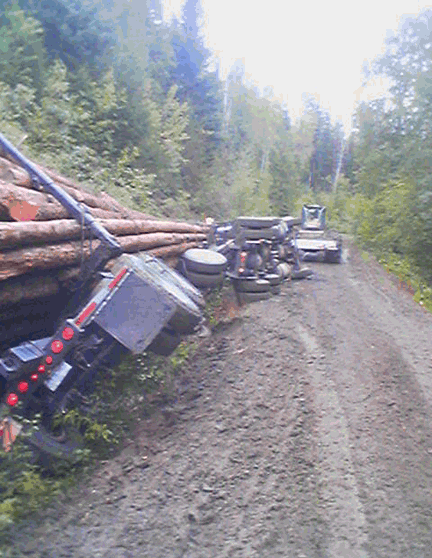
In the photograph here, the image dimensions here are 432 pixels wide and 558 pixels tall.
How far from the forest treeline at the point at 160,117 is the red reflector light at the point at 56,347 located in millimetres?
5277

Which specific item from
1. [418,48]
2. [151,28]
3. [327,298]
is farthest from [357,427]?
[151,28]

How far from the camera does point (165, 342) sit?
6469 millimetres

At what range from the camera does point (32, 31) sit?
1809 cm

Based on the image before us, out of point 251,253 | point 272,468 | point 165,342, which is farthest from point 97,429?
point 251,253

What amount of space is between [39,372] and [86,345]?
48 centimetres

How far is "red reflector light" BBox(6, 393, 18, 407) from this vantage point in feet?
17.0

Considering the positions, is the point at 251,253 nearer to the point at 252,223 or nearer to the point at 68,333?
the point at 252,223

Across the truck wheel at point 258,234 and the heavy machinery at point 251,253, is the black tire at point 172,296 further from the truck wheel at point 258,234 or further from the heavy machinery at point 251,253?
the truck wheel at point 258,234

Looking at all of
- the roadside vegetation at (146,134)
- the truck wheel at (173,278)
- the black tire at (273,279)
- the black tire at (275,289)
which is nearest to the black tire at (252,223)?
the black tire at (273,279)

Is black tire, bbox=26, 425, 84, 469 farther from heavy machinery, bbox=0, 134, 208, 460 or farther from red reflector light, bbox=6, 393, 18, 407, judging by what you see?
red reflector light, bbox=6, 393, 18, 407

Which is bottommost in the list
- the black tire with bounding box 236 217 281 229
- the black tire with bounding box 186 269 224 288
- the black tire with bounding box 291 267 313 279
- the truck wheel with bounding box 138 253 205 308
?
the black tire with bounding box 291 267 313 279

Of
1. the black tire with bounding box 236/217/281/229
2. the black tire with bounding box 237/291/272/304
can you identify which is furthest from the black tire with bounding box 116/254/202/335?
the black tire with bounding box 236/217/281/229

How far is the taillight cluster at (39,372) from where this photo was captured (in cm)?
522

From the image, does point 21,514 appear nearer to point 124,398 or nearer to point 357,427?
point 124,398
